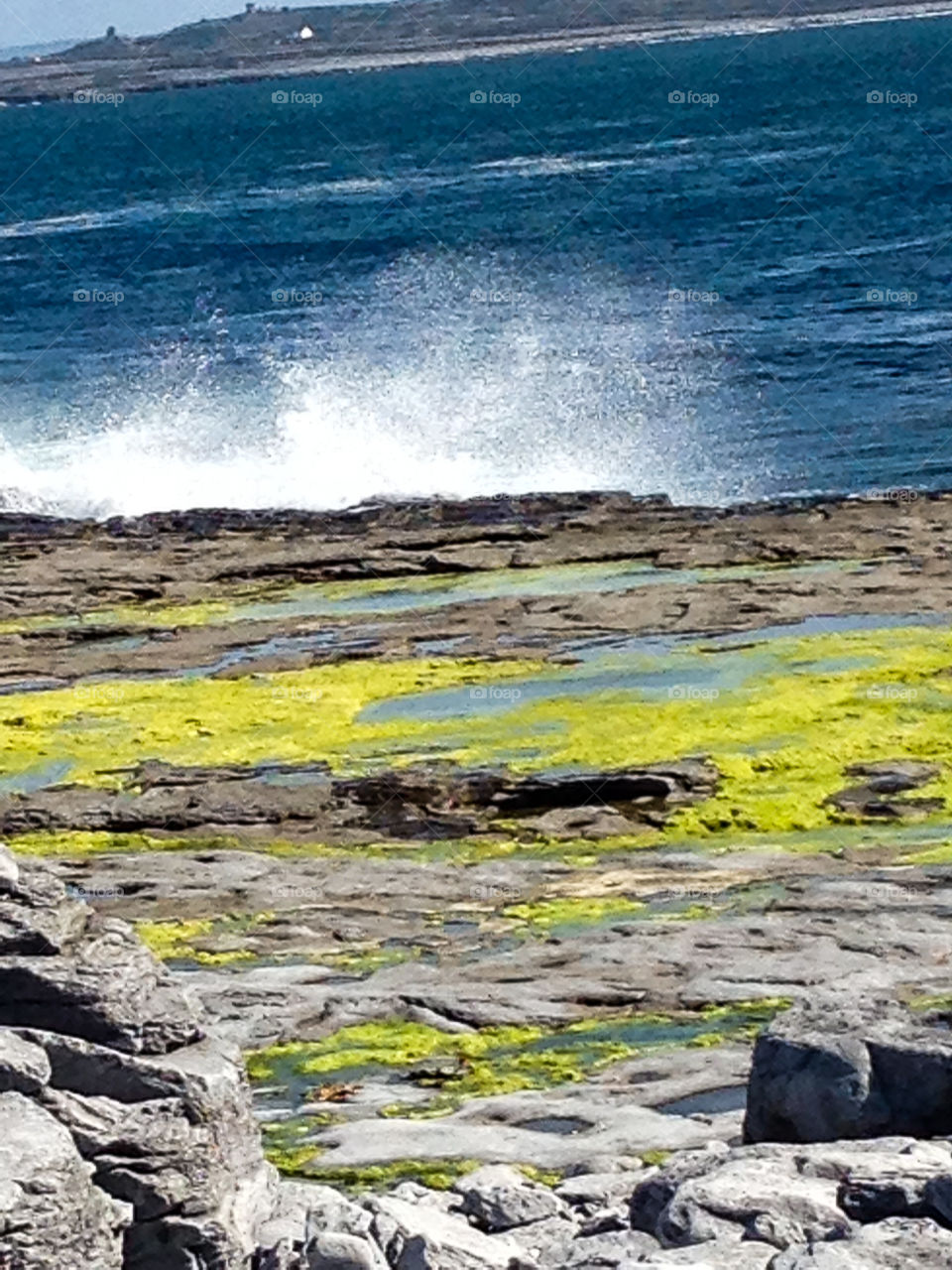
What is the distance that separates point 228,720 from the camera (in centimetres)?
2719

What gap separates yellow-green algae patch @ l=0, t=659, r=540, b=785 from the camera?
84.9 feet

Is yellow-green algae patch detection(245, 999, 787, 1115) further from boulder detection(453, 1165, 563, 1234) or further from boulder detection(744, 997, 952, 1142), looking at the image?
boulder detection(744, 997, 952, 1142)

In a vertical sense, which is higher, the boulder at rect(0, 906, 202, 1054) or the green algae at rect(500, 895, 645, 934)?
the boulder at rect(0, 906, 202, 1054)

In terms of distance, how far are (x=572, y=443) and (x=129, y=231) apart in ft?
181

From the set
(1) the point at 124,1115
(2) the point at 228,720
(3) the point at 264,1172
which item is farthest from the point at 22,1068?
(2) the point at 228,720

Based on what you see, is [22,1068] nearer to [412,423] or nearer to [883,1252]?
[883,1252]

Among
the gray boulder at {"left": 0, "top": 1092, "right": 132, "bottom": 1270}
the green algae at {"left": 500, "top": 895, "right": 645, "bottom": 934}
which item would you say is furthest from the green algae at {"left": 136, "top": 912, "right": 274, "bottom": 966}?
the gray boulder at {"left": 0, "top": 1092, "right": 132, "bottom": 1270}

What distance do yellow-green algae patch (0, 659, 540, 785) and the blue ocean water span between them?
16491mm

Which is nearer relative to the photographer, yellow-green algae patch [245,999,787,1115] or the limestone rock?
the limestone rock

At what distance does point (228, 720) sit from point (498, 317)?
3928cm

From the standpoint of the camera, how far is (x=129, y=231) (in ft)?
330

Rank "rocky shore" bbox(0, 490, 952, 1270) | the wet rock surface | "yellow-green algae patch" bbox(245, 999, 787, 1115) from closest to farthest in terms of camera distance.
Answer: the wet rock surface
"rocky shore" bbox(0, 490, 952, 1270)
"yellow-green algae patch" bbox(245, 999, 787, 1115)

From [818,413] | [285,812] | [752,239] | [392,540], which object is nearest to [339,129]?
[752,239]

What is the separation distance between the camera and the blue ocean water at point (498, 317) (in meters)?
48.1
